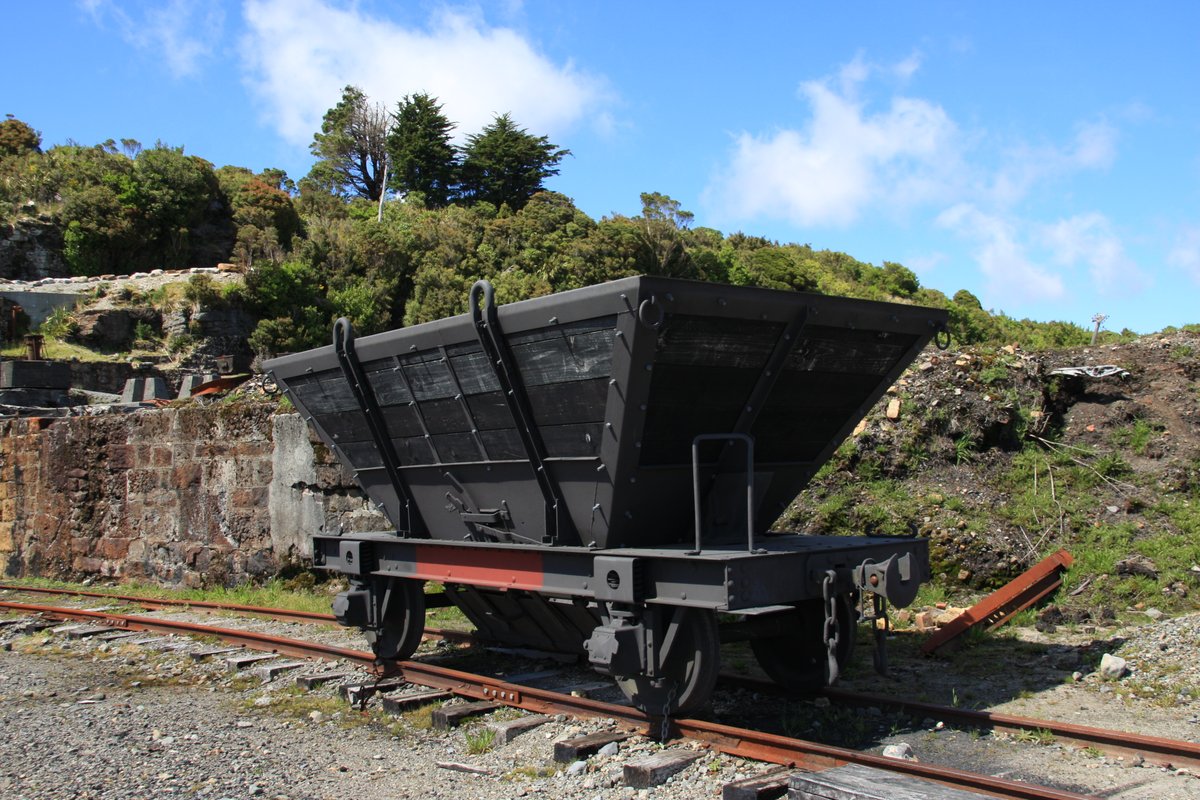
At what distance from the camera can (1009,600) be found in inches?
320

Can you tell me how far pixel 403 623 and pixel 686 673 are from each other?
292 cm

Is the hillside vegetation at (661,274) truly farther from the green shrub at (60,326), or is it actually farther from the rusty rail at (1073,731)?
the rusty rail at (1073,731)

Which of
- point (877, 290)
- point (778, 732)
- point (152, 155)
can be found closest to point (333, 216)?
point (152, 155)

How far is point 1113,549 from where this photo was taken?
902cm

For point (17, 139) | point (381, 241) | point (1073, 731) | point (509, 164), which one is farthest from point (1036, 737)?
point (17, 139)

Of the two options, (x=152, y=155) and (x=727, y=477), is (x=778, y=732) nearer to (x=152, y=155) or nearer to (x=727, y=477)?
→ (x=727, y=477)

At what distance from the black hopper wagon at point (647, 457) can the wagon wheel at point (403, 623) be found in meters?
0.39

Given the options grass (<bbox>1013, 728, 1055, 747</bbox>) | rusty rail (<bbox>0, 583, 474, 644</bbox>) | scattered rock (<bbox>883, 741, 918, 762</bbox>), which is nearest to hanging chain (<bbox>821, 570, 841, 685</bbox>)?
scattered rock (<bbox>883, 741, 918, 762</bbox>)

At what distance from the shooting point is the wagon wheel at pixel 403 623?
7.57m

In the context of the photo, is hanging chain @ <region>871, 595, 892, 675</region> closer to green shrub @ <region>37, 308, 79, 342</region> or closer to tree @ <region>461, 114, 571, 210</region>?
green shrub @ <region>37, 308, 79, 342</region>

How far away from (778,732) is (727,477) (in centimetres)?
152

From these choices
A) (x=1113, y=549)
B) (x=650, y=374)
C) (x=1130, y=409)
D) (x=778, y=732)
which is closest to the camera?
(x=650, y=374)

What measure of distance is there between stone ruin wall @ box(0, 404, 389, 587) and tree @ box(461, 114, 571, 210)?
141 ft

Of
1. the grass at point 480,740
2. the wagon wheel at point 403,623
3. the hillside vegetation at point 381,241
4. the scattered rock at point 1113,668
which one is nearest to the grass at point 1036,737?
the scattered rock at point 1113,668
